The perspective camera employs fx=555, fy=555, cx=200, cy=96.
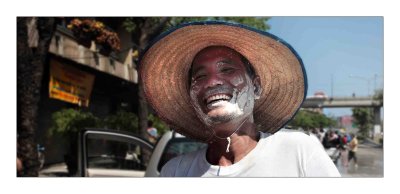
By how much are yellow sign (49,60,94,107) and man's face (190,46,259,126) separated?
9.67 meters

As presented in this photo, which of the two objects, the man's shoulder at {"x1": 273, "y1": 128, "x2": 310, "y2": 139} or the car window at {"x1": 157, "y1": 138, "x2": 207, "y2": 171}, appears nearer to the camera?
the man's shoulder at {"x1": 273, "y1": 128, "x2": 310, "y2": 139}

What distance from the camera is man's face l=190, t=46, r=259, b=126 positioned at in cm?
224

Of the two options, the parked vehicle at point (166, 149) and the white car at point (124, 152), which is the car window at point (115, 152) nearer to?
the white car at point (124, 152)

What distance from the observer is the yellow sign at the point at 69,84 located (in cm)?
1191

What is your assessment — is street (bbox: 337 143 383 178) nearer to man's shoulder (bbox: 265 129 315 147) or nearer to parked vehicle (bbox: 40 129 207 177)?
parked vehicle (bbox: 40 129 207 177)

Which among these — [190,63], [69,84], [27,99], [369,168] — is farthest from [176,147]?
[69,84]

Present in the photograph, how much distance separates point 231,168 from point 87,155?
299cm

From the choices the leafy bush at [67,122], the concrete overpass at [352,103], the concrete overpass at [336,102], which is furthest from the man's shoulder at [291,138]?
the leafy bush at [67,122]

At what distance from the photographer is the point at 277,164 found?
6.98 feet

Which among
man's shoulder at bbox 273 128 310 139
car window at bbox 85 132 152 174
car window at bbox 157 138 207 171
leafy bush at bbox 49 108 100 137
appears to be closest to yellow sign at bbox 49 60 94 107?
leafy bush at bbox 49 108 100 137

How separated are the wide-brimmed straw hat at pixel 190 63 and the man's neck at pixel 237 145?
6 cm

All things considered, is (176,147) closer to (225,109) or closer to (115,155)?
(115,155)
